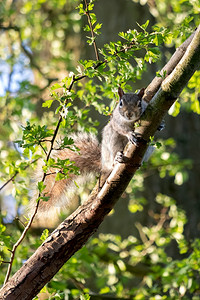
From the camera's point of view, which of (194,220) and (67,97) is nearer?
(67,97)

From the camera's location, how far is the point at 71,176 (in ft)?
7.50

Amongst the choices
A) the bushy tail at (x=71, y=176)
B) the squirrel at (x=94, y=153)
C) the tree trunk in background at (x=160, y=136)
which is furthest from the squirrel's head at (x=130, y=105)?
the tree trunk in background at (x=160, y=136)

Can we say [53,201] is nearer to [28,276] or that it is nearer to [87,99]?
[87,99]

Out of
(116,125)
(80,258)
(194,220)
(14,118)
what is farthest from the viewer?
(194,220)

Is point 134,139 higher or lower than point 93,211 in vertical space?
higher

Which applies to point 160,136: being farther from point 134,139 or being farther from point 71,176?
point 134,139

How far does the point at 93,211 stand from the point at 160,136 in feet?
7.85

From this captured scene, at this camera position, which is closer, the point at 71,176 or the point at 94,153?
the point at 71,176

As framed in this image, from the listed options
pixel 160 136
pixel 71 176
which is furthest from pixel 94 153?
pixel 160 136

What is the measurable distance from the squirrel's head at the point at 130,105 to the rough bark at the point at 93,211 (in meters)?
0.36

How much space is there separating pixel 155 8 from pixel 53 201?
2546 millimetres

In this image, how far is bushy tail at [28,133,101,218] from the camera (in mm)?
2145

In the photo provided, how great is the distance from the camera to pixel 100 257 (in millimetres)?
3078

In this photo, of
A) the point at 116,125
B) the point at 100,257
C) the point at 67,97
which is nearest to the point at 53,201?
the point at 116,125
